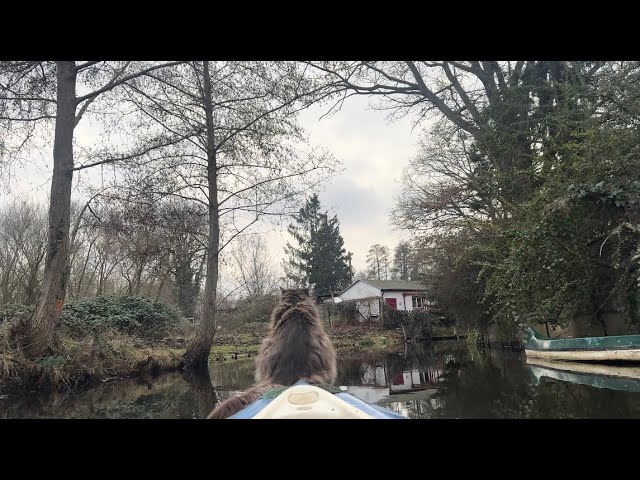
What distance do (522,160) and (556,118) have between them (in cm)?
166

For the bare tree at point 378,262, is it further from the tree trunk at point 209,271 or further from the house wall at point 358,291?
the tree trunk at point 209,271

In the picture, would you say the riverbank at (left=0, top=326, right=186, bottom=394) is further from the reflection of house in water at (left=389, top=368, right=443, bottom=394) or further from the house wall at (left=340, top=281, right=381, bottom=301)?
the house wall at (left=340, top=281, right=381, bottom=301)

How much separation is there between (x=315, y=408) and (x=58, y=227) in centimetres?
832

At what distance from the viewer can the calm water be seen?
457 centimetres

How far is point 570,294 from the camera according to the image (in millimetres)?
7684

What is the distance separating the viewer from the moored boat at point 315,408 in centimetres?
135

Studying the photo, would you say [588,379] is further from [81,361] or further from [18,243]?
[18,243]

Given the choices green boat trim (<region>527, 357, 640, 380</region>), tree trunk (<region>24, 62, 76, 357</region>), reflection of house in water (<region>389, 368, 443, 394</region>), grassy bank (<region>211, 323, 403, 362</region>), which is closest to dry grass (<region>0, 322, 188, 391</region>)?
tree trunk (<region>24, 62, 76, 357</region>)

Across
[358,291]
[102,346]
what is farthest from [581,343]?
[358,291]

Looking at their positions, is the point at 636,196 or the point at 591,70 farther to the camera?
the point at 591,70

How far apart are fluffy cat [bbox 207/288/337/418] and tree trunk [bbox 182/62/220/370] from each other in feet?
25.6

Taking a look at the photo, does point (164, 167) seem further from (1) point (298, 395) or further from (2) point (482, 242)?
(1) point (298, 395)
